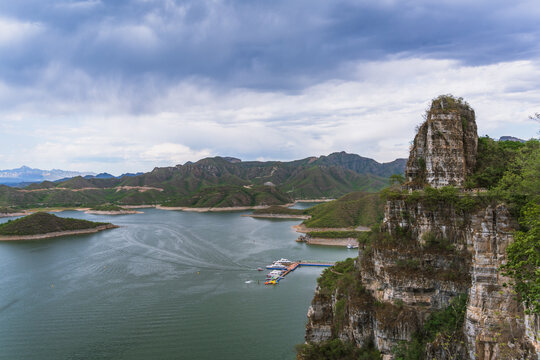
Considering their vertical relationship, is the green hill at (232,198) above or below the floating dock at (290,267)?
above

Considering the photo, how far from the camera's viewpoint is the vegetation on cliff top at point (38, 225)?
94.9m

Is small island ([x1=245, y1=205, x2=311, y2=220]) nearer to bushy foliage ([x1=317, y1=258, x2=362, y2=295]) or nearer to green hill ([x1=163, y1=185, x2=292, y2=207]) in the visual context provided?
green hill ([x1=163, y1=185, x2=292, y2=207])

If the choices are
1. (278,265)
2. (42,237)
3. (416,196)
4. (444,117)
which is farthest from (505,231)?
(42,237)

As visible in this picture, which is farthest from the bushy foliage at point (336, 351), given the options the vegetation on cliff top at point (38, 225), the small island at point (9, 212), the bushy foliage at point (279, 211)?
the small island at point (9, 212)

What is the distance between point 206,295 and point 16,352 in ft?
70.3

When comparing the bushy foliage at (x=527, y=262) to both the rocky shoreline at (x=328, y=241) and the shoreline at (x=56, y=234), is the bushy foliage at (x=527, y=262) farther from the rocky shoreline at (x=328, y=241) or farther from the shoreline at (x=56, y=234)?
the shoreline at (x=56, y=234)

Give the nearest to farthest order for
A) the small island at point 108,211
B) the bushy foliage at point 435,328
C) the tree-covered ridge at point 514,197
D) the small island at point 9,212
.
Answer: the tree-covered ridge at point 514,197 → the bushy foliage at point 435,328 → the small island at point 9,212 → the small island at point 108,211

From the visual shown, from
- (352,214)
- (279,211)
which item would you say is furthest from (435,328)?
(279,211)

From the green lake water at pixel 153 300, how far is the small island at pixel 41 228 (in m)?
9.17

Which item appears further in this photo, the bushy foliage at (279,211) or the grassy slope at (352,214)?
the bushy foliage at (279,211)

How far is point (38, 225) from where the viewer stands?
9794 centimetres

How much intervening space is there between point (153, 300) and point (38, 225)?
7376cm

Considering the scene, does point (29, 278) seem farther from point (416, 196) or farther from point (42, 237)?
point (416, 196)

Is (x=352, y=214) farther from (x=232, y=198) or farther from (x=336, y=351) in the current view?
(x=232, y=198)
